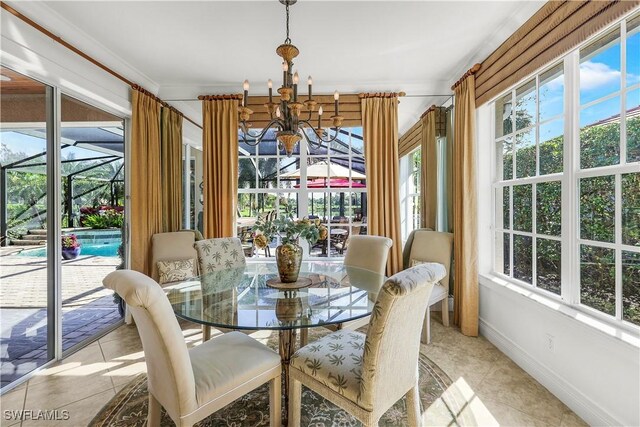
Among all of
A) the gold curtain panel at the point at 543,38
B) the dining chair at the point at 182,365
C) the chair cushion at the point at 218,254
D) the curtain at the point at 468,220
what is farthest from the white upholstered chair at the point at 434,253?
the chair cushion at the point at 218,254

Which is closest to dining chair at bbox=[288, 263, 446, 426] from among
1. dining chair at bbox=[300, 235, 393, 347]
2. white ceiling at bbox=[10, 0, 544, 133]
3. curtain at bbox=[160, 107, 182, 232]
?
dining chair at bbox=[300, 235, 393, 347]

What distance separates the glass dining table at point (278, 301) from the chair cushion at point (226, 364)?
17 cm

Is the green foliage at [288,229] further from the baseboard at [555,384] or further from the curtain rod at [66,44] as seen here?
the curtain rod at [66,44]

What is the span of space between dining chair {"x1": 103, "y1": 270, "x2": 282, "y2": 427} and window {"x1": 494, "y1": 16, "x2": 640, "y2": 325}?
1950mm

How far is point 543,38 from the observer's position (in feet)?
6.27

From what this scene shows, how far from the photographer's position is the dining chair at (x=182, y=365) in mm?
1170

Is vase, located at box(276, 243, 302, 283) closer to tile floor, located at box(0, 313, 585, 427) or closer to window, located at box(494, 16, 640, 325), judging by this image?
tile floor, located at box(0, 313, 585, 427)

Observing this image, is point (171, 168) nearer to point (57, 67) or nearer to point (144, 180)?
point (144, 180)

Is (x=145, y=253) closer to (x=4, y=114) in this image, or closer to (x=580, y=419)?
(x=4, y=114)

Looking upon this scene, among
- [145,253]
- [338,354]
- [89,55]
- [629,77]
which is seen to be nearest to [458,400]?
[338,354]

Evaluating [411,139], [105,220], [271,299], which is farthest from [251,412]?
[411,139]

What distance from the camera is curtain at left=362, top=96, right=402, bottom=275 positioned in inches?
138

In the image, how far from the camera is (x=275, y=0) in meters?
2.04

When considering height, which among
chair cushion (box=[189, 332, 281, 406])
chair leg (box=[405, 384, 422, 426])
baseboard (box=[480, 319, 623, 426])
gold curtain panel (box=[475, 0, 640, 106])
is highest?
gold curtain panel (box=[475, 0, 640, 106])
